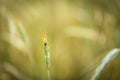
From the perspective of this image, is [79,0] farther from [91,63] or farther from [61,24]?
[91,63]

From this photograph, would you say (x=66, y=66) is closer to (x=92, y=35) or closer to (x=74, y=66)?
(x=74, y=66)

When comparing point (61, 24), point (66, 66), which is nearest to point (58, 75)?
point (66, 66)

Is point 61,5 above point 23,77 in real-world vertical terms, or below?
above

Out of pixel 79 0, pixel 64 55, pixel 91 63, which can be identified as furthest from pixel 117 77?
pixel 79 0

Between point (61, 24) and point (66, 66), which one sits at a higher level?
point (61, 24)

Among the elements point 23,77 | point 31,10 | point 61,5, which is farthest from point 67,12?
point 23,77
